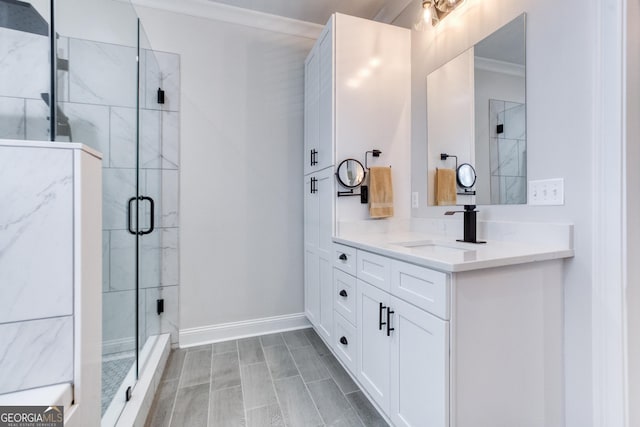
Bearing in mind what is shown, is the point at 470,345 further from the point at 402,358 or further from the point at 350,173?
the point at 350,173

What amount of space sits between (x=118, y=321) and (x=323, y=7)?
2.64 meters

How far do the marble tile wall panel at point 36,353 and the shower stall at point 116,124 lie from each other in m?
0.41

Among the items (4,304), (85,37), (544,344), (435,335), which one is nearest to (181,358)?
(4,304)

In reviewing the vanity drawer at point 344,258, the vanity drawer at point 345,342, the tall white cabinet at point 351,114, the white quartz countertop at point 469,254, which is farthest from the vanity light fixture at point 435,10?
the vanity drawer at point 345,342

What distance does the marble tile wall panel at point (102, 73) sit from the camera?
1308 millimetres

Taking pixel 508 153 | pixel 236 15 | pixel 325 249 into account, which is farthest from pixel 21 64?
pixel 508 153

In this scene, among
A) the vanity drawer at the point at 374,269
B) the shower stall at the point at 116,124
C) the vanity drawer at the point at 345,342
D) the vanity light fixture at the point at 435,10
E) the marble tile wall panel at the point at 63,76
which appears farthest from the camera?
the vanity light fixture at the point at 435,10

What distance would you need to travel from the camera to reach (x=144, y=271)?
188 centimetres

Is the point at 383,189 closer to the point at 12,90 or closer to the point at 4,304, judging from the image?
the point at 4,304

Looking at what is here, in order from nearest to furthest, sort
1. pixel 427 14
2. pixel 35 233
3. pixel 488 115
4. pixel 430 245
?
pixel 35 233, pixel 488 115, pixel 430 245, pixel 427 14

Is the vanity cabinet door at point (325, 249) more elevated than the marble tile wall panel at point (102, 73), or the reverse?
the marble tile wall panel at point (102, 73)

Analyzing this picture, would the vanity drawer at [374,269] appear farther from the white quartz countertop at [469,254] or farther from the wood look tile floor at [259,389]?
the wood look tile floor at [259,389]

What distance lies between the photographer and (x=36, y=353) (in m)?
0.79

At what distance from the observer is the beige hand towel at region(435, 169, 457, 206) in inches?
68.1
